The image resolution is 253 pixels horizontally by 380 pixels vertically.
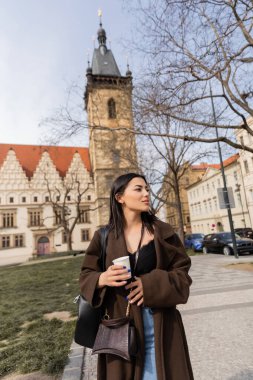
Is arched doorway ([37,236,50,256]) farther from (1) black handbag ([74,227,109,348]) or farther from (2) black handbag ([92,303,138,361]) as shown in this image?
(2) black handbag ([92,303,138,361])

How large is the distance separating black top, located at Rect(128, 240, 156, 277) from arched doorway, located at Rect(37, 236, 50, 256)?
155 feet

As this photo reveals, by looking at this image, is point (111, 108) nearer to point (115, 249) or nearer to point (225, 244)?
point (225, 244)

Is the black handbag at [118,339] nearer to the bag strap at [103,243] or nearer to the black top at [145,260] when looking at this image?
the black top at [145,260]

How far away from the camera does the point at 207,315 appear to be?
511cm

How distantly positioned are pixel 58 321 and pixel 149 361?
166 inches

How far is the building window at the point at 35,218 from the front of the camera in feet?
153

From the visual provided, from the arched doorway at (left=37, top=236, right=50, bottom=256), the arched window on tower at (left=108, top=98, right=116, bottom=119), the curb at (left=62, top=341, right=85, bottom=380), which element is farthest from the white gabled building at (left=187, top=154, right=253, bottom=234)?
the curb at (left=62, top=341, right=85, bottom=380)

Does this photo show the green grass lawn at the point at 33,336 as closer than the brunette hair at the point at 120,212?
No

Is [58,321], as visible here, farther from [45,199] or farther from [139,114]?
[45,199]

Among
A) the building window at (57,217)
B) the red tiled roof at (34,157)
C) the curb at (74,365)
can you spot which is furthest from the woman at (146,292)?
the red tiled roof at (34,157)

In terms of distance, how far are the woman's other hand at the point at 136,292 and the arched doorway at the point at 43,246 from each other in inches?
1863

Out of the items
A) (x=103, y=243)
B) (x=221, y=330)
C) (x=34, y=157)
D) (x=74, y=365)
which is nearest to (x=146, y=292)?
(x=103, y=243)

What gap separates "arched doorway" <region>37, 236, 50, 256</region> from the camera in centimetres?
4559

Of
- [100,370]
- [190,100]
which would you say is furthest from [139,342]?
[190,100]
